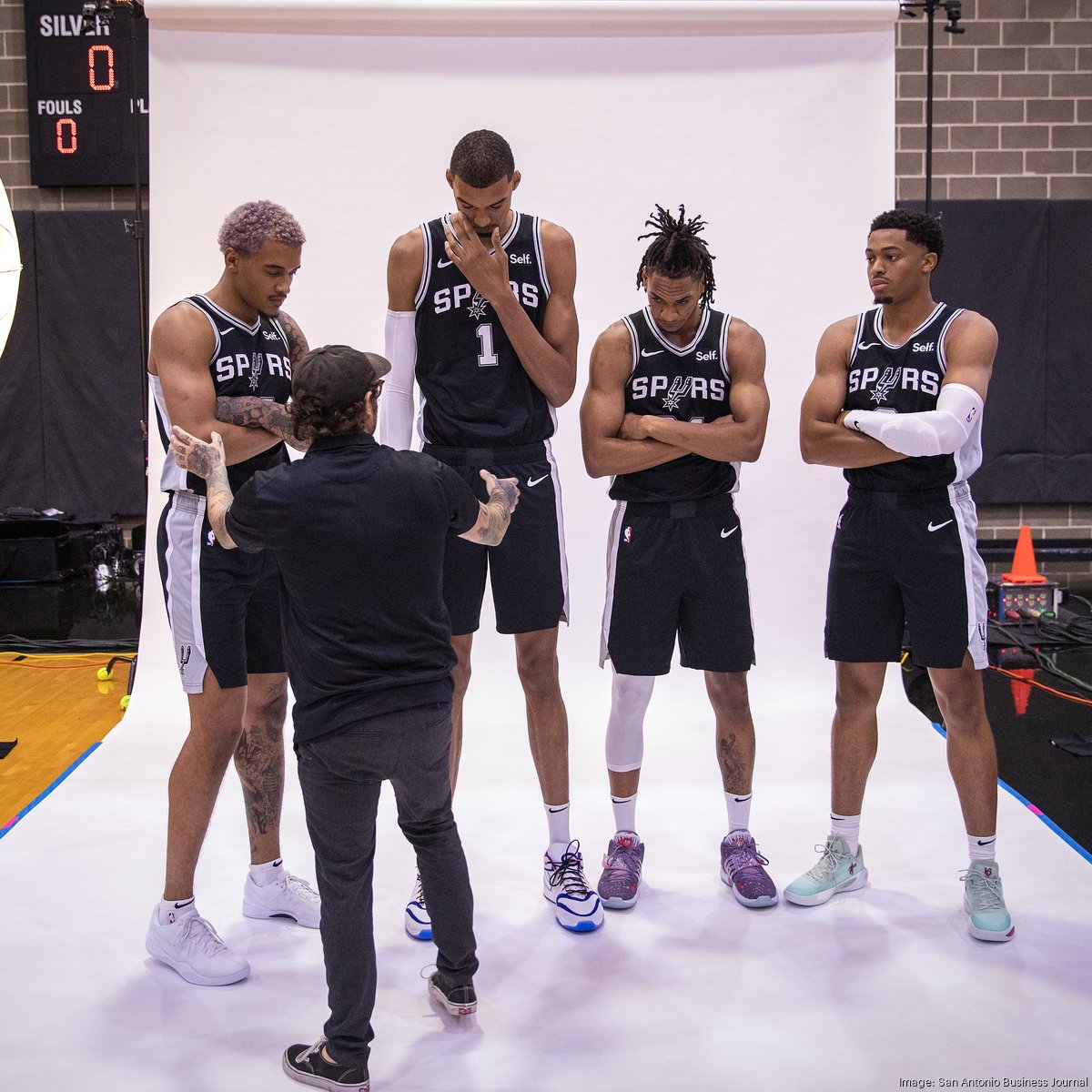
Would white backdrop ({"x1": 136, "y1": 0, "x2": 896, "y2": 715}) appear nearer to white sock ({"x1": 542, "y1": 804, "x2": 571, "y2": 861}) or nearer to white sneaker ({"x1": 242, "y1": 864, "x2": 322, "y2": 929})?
white sock ({"x1": 542, "y1": 804, "x2": 571, "y2": 861})

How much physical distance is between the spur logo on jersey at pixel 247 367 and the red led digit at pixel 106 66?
569 centimetres

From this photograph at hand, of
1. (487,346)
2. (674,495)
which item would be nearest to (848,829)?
(674,495)

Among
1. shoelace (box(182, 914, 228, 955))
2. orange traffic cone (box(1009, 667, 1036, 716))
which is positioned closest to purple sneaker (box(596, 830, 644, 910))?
shoelace (box(182, 914, 228, 955))

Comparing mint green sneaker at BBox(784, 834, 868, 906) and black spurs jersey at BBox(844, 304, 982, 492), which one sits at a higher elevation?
black spurs jersey at BBox(844, 304, 982, 492)

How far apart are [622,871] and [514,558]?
86 centimetres

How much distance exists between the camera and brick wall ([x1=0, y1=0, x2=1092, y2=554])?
734 cm

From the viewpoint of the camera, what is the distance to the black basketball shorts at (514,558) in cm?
281

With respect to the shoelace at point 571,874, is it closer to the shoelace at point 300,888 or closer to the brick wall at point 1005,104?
the shoelace at point 300,888

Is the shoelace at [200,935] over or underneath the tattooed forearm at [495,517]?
underneath

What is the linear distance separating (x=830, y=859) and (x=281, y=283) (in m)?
1.98

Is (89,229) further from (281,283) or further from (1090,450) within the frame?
(1090,450)

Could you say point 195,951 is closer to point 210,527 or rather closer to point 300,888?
point 300,888

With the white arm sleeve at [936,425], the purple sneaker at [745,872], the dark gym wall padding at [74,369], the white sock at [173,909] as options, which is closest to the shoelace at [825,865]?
the purple sneaker at [745,872]

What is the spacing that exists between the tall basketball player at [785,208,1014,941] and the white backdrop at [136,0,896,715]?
1.73m
